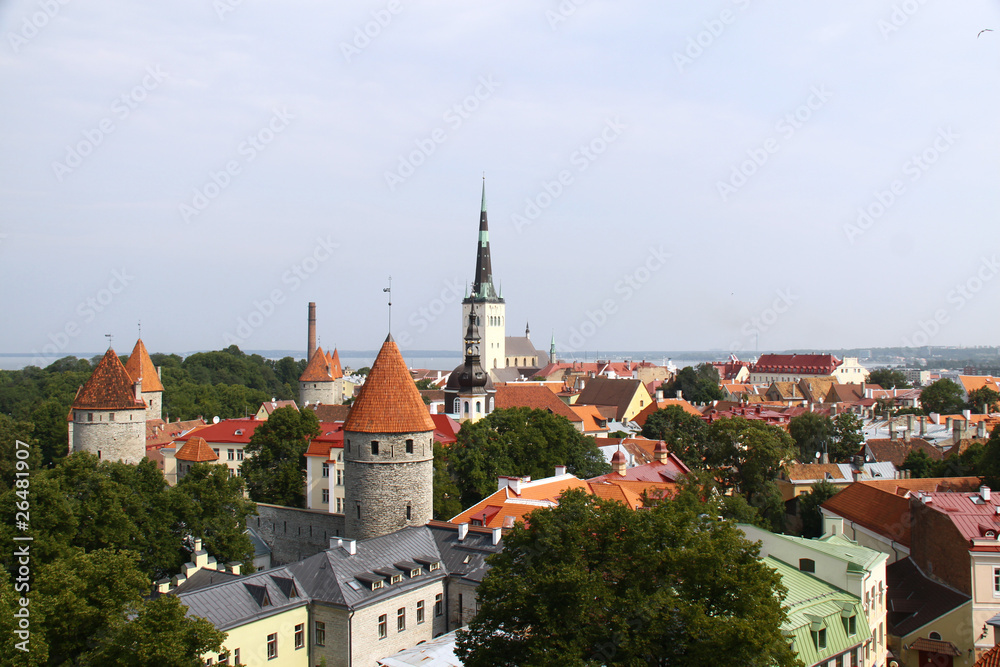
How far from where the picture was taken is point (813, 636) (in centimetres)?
1962

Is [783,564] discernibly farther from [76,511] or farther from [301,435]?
[301,435]

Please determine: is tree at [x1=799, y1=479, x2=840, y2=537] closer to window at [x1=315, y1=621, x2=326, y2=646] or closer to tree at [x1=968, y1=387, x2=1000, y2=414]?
window at [x1=315, y1=621, x2=326, y2=646]

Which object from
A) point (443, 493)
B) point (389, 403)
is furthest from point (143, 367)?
point (389, 403)

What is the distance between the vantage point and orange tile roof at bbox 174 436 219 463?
44.4 m

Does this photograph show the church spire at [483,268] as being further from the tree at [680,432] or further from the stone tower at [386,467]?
the stone tower at [386,467]

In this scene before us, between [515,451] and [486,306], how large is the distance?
64.8m

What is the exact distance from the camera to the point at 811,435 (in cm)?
5081

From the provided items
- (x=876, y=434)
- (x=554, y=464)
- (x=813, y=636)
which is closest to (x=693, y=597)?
(x=813, y=636)

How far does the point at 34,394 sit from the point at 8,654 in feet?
268

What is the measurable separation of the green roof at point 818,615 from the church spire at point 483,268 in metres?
82.1

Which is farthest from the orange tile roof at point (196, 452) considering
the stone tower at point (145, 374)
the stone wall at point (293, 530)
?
the stone wall at point (293, 530)

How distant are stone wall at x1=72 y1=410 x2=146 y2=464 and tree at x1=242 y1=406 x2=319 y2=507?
273 inches

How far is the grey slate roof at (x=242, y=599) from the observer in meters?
19.8

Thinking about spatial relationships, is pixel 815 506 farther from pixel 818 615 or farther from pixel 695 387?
pixel 695 387
